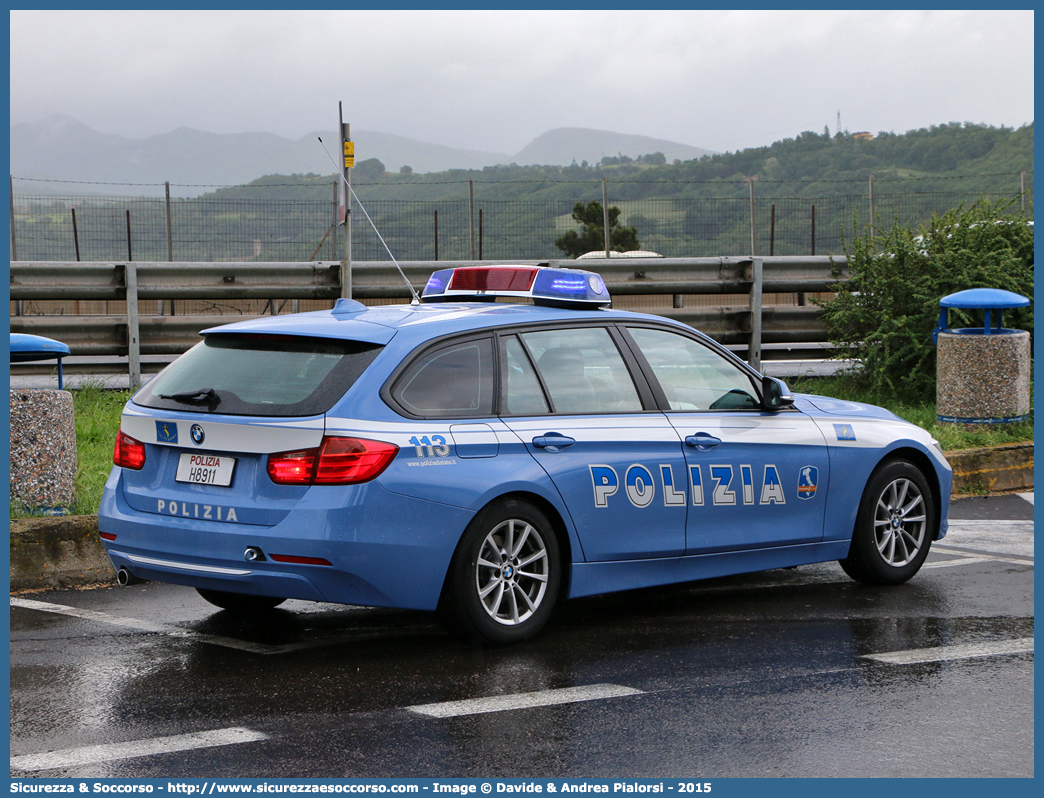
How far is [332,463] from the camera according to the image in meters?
5.20

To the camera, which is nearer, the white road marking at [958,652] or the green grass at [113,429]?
the white road marking at [958,652]

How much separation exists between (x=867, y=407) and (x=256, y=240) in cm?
1499

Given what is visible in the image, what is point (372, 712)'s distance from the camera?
188 inches

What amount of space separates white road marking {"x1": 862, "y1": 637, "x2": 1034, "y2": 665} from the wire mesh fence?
42.1 ft

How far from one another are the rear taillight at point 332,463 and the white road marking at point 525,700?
3.20 ft

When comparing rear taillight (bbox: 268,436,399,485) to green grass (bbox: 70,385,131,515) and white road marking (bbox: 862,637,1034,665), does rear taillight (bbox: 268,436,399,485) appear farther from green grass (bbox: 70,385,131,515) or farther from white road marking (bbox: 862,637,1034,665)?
green grass (bbox: 70,385,131,515)

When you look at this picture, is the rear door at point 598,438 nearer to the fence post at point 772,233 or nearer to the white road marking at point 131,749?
the white road marking at point 131,749

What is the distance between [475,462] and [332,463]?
0.65 m

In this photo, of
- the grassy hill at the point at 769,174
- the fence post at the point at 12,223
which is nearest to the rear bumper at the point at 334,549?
the fence post at the point at 12,223

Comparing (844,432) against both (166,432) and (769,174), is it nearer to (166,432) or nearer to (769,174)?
(166,432)

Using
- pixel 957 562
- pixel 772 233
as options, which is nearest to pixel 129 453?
pixel 957 562

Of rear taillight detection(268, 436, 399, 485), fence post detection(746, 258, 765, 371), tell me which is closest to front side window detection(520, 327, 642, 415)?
rear taillight detection(268, 436, 399, 485)

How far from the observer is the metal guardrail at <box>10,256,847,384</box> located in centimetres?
1204

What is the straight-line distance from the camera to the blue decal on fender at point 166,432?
5578 mm
